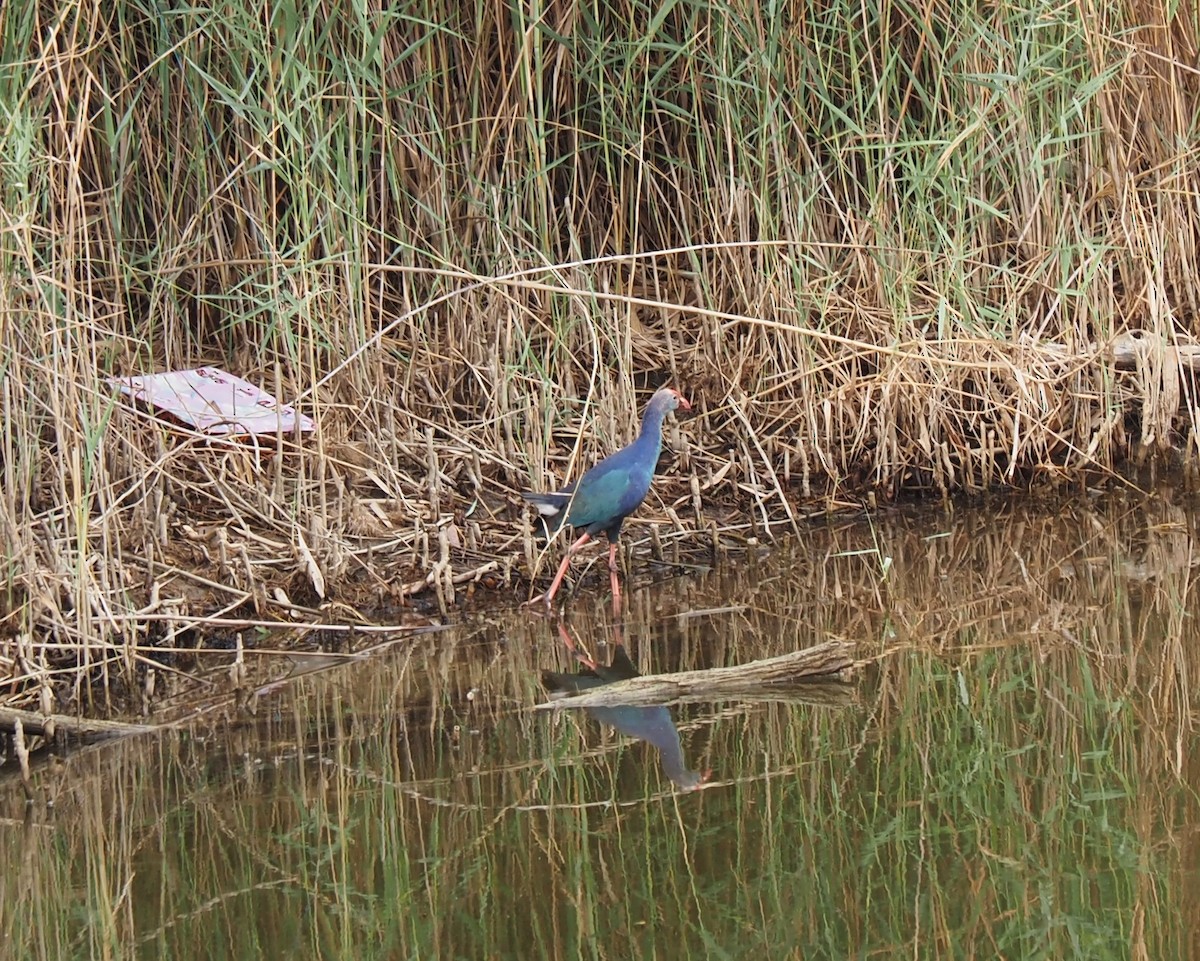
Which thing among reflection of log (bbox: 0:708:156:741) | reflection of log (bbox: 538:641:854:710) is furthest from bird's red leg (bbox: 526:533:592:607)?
reflection of log (bbox: 0:708:156:741)

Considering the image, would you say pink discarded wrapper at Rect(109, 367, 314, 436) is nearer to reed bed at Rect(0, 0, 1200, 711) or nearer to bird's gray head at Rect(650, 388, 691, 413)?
reed bed at Rect(0, 0, 1200, 711)

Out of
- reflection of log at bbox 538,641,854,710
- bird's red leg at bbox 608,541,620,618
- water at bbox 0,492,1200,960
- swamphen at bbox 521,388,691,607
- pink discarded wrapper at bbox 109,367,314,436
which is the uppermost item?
pink discarded wrapper at bbox 109,367,314,436

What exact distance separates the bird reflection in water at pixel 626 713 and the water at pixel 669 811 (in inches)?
1.3

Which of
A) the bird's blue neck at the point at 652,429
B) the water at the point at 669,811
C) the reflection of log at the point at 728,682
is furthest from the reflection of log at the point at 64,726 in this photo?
the bird's blue neck at the point at 652,429

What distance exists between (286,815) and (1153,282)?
3491mm

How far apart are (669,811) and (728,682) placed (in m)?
0.66

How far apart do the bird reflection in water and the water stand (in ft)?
0.11

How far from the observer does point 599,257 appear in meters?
4.99

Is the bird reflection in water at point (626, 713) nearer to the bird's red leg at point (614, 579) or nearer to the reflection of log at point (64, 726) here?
the bird's red leg at point (614, 579)

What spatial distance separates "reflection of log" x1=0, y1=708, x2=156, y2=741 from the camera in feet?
12.1

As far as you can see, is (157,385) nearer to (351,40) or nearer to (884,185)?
(351,40)

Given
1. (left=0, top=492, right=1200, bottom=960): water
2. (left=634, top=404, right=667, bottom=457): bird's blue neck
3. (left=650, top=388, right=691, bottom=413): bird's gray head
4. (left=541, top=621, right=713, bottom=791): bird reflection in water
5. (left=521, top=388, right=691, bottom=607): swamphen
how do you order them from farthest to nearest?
(left=650, top=388, right=691, bottom=413): bird's gray head → (left=634, top=404, right=667, bottom=457): bird's blue neck → (left=521, top=388, right=691, bottom=607): swamphen → (left=541, top=621, right=713, bottom=791): bird reflection in water → (left=0, top=492, right=1200, bottom=960): water

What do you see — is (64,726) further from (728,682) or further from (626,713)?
(728,682)

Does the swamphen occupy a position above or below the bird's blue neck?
below
